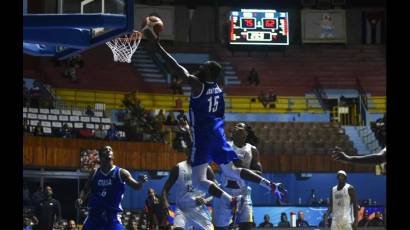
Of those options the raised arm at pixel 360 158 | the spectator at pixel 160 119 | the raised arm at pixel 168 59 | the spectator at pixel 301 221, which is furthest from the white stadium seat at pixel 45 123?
the raised arm at pixel 360 158

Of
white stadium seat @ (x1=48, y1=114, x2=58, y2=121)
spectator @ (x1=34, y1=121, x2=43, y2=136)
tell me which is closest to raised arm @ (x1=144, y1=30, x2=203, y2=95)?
spectator @ (x1=34, y1=121, x2=43, y2=136)

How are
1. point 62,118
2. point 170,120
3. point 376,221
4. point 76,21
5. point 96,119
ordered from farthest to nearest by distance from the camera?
point 170,120
point 96,119
point 62,118
point 376,221
point 76,21

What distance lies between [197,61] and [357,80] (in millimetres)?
7249

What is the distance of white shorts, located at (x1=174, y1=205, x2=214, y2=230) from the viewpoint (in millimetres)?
10617

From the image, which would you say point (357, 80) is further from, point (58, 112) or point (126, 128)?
point (58, 112)

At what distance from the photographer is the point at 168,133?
26.1m

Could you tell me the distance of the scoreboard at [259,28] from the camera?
32344 mm

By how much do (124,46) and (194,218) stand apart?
9.46ft

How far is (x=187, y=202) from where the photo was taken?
10.8m

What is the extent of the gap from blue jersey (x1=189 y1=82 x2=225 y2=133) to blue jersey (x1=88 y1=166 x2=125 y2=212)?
4.92 ft

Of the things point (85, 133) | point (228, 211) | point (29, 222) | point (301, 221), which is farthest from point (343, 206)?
point (85, 133)

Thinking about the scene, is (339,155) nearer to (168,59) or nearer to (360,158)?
(360,158)

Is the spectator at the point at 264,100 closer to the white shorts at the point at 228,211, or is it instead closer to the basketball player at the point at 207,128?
the white shorts at the point at 228,211
